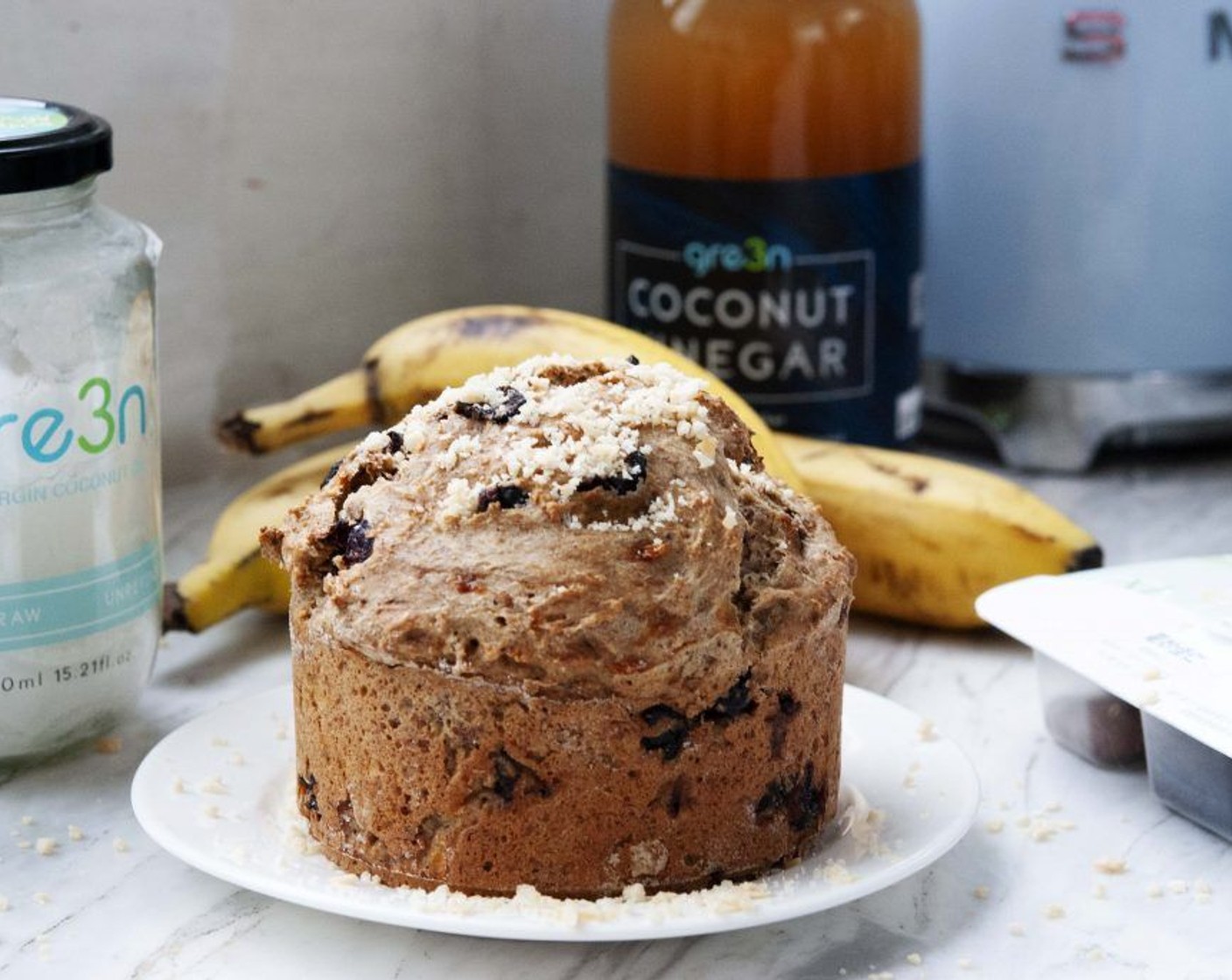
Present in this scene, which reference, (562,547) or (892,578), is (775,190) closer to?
(892,578)

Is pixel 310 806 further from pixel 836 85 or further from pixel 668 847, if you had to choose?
pixel 836 85

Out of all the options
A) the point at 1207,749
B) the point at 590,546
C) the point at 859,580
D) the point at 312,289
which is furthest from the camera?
the point at 312,289

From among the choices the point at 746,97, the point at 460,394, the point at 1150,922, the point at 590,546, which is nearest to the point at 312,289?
the point at 746,97

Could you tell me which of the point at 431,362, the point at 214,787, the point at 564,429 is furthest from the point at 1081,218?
the point at 214,787

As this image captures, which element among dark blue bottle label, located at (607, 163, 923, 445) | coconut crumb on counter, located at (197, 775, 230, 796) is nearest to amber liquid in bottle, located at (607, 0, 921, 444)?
dark blue bottle label, located at (607, 163, 923, 445)

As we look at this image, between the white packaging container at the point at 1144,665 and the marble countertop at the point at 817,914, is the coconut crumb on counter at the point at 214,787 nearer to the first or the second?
the marble countertop at the point at 817,914

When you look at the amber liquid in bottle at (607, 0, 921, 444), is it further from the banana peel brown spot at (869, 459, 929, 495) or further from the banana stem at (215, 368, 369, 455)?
the banana stem at (215, 368, 369, 455)
